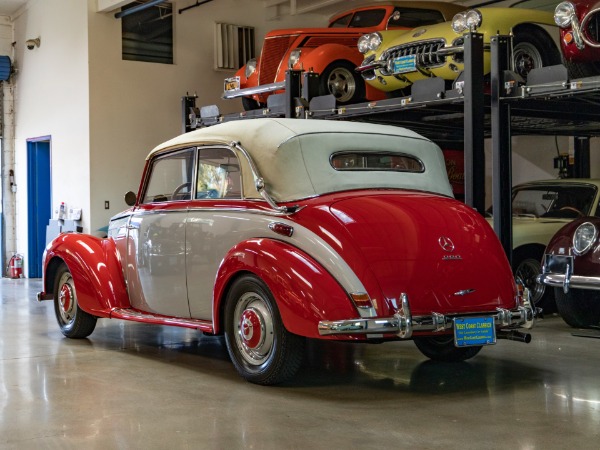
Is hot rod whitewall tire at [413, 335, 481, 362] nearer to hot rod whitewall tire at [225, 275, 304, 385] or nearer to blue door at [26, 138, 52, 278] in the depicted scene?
hot rod whitewall tire at [225, 275, 304, 385]

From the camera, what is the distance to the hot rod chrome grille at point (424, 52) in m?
9.32

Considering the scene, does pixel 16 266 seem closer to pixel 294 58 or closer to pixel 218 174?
pixel 294 58

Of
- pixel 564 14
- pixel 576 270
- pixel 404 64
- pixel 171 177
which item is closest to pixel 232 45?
pixel 404 64

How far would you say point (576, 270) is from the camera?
7617 millimetres

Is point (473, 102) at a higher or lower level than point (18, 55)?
lower

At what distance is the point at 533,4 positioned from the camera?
11586 mm

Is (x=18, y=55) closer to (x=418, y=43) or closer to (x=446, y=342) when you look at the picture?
(x=418, y=43)

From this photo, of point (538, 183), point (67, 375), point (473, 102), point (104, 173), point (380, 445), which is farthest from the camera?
point (104, 173)

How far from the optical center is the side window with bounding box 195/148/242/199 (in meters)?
6.22

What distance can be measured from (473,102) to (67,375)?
4654mm

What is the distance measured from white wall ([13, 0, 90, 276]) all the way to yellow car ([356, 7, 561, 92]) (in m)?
6.85

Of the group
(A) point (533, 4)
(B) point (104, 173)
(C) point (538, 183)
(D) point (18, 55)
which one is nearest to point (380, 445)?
(C) point (538, 183)

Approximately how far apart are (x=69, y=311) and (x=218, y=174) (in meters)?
2.33

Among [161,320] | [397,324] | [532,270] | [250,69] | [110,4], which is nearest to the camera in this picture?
[397,324]
